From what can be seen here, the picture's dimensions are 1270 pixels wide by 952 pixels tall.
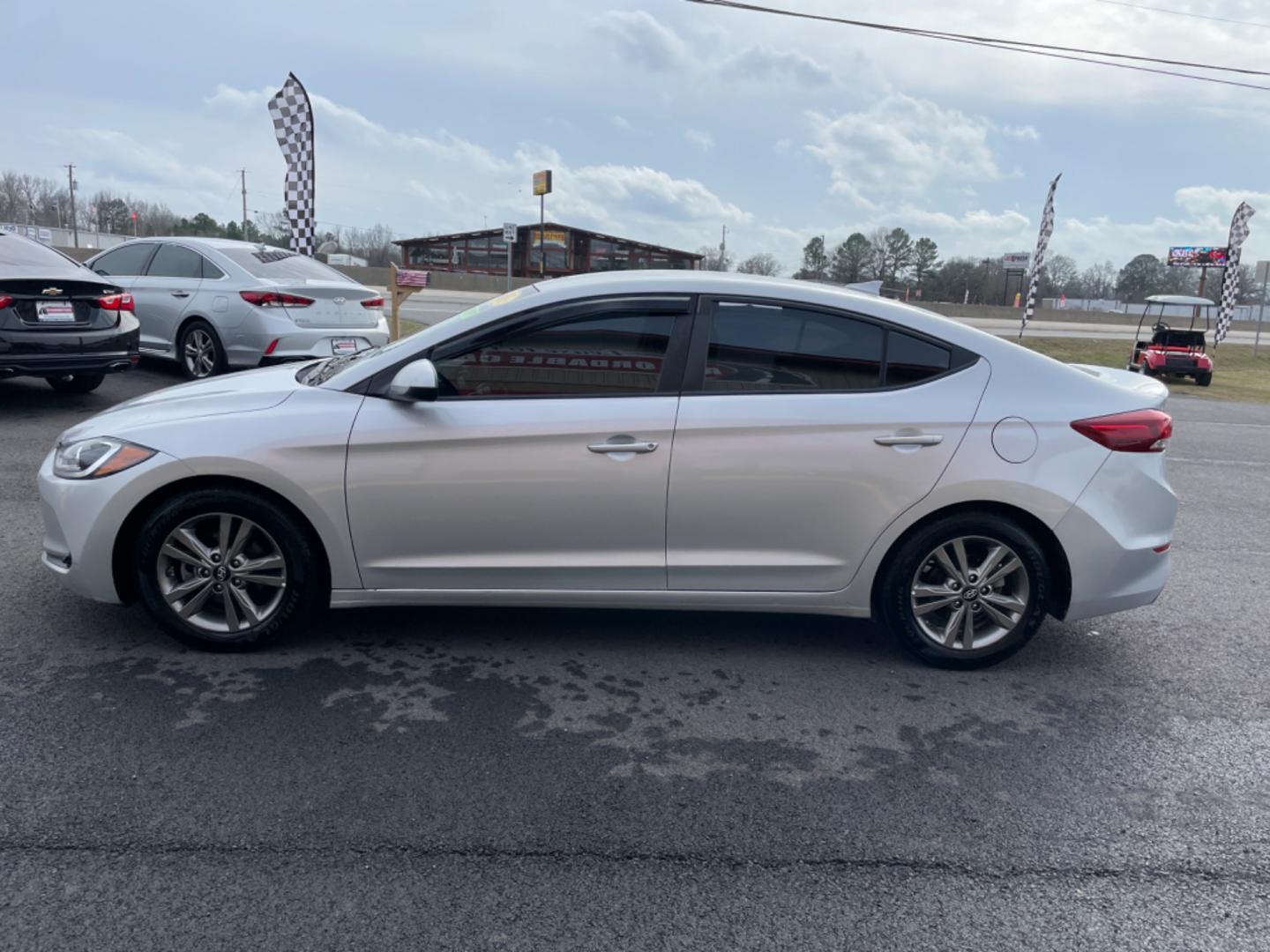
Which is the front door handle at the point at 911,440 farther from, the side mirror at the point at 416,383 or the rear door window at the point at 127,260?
the rear door window at the point at 127,260

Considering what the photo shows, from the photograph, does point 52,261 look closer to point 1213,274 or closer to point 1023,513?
point 1023,513

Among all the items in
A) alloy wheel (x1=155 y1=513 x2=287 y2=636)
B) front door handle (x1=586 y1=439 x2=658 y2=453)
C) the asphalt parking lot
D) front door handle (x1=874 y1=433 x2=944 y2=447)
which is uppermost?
front door handle (x1=874 y1=433 x2=944 y2=447)

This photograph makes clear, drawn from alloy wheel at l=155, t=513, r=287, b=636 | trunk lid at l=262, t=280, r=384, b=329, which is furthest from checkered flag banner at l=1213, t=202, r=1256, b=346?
alloy wheel at l=155, t=513, r=287, b=636

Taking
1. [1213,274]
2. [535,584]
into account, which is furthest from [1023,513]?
[1213,274]

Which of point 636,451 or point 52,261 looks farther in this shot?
point 52,261

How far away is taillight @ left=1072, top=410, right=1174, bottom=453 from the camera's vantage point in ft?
12.8

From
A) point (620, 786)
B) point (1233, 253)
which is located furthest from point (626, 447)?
point (1233, 253)

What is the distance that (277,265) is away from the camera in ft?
33.5

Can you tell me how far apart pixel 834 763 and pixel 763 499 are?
1071 mm

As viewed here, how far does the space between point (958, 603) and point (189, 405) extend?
332 centimetres

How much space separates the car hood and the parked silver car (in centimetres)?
547

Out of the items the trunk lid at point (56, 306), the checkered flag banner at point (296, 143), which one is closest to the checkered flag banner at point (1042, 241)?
the checkered flag banner at point (296, 143)

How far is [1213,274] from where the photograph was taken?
83562 mm

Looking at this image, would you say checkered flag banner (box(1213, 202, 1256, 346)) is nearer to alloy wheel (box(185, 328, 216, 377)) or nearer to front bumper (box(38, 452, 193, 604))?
alloy wheel (box(185, 328, 216, 377))
